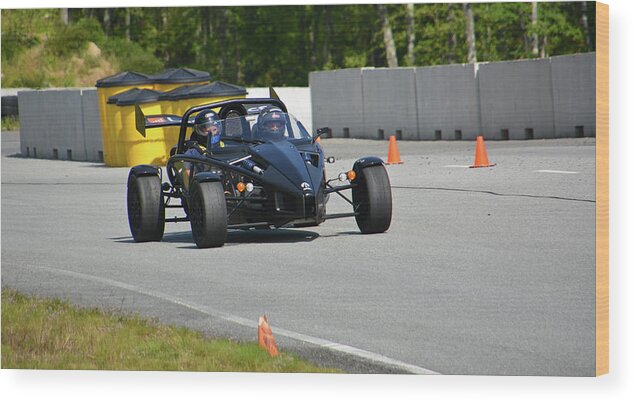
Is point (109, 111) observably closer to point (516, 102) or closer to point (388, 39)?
point (516, 102)

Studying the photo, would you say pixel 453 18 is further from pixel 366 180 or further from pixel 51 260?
pixel 51 260

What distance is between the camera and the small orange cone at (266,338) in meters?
9.15

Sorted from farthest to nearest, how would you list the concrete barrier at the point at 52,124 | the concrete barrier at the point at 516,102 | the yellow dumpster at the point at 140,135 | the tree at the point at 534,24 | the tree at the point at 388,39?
1. the yellow dumpster at the point at 140,135
2. the concrete barrier at the point at 516,102
3. the concrete barrier at the point at 52,124
4. the tree at the point at 388,39
5. the tree at the point at 534,24

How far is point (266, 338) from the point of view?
9.24 metres

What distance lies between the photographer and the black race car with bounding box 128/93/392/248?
41.0ft

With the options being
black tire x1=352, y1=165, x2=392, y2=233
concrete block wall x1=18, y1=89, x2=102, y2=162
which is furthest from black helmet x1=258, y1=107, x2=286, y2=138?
concrete block wall x1=18, y1=89, x2=102, y2=162

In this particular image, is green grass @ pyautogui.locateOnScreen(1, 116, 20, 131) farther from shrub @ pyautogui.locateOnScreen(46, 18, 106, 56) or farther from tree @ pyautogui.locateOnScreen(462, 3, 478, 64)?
tree @ pyautogui.locateOnScreen(462, 3, 478, 64)

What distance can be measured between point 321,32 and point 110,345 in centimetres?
379

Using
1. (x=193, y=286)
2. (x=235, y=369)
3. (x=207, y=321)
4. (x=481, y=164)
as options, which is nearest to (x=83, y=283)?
(x=193, y=286)

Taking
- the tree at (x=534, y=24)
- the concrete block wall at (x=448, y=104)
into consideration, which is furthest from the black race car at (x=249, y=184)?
the concrete block wall at (x=448, y=104)

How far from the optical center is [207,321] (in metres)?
10.0

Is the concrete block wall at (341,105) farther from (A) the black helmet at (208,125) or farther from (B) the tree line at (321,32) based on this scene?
(A) the black helmet at (208,125)

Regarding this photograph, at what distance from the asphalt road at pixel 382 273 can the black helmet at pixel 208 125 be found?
39.4 inches

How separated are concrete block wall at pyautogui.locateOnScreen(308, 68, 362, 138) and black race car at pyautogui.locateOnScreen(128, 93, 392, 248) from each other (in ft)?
12.5
